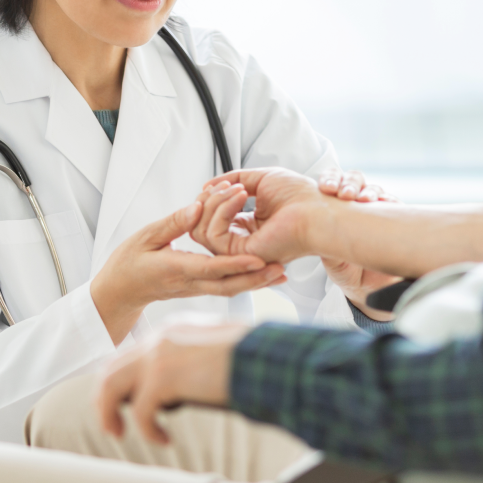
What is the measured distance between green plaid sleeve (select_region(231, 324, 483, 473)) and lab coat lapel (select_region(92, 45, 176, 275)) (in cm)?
60

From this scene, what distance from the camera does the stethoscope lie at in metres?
0.84

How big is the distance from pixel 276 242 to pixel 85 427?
29 cm

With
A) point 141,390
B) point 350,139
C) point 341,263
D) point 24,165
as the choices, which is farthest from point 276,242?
point 350,139

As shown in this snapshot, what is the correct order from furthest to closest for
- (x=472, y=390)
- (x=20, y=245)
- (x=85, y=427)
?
(x=20, y=245) < (x=85, y=427) < (x=472, y=390)

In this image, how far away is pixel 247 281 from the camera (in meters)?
0.63

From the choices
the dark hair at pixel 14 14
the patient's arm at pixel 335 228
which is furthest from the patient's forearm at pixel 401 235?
the dark hair at pixel 14 14

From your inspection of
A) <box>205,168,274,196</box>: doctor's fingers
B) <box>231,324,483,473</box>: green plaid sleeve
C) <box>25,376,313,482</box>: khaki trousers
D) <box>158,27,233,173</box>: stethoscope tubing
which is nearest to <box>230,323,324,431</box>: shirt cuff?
<box>231,324,483,473</box>: green plaid sleeve

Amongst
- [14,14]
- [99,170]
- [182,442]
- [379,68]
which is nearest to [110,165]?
[99,170]

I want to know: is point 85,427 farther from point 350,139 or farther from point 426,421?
point 350,139

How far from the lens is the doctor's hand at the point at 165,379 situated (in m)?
0.31

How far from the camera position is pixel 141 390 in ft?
1.02

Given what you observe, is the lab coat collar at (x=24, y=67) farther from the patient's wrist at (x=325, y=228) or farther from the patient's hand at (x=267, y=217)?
the patient's wrist at (x=325, y=228)

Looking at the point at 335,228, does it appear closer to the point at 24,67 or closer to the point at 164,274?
the point at 164,274

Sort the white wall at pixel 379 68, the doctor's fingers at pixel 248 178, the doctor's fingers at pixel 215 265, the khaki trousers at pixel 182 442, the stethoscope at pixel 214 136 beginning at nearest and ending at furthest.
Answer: the khaki trousers at pixel 182 442 < the doctor's fingers at pixel 215 265 < the doctor's fingers at pixel 248 178 < the stethoscope at pixel 214 136 < the white wall at pixel 379 68
